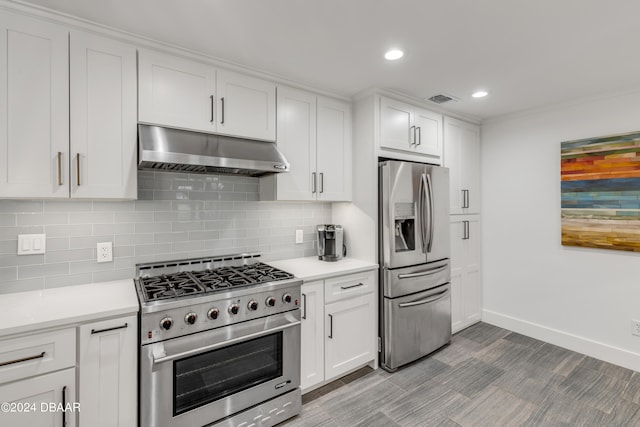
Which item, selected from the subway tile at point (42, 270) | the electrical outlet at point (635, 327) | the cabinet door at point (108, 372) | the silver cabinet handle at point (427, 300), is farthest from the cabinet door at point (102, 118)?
the electrical outlet at point (635, 327)

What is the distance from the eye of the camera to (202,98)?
2.11 metres

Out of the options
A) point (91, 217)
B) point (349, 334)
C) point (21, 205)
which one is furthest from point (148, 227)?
point (349, 334)

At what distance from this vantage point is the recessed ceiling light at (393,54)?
2.07 m

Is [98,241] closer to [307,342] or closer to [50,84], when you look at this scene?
[50,84]

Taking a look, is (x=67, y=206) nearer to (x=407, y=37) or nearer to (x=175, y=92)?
(x=175, y=92)

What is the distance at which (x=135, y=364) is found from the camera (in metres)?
1.59

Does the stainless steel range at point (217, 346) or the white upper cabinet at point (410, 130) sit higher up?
the white upper cabinet at point (410, 130)

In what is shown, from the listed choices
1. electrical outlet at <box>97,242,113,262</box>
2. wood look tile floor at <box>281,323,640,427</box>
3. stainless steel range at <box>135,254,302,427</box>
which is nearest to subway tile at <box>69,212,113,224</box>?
electrical outlet at <box>97,242,113,262</box>

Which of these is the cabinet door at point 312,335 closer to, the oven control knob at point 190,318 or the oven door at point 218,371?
the oven door at point 218,371

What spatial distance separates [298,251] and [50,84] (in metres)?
2.10

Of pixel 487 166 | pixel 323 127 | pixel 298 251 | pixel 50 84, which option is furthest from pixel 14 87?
pixel 487 166

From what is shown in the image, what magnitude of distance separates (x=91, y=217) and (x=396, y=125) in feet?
8.36

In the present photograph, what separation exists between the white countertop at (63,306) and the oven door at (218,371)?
295mm

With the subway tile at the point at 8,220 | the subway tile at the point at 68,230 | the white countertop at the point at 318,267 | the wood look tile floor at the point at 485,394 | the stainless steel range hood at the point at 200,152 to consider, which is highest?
the stainless steel range hood at the point at 200,152
